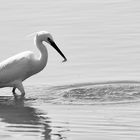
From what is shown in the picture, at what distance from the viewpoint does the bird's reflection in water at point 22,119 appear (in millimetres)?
11570

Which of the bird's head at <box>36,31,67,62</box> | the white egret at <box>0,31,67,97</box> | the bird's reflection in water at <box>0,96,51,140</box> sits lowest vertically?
the bird's reflection in water at <box>0,96,51,140</box>

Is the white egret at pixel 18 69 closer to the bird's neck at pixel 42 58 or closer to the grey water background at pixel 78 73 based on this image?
the bird's neck at pixel 42 58

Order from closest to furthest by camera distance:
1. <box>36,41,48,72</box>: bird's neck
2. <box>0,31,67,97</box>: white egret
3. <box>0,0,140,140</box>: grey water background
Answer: <box>0,0,140,140</box>: grey water background → <box>0,31,67,97</box>: white egret → <box>36,41,48,72</box>: bird's neck

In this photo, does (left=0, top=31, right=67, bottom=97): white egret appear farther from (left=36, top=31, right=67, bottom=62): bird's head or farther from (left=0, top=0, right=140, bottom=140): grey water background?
(left=36, top=31, right=67, bottom=62): bird's head

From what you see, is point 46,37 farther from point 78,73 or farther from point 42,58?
point 78,73

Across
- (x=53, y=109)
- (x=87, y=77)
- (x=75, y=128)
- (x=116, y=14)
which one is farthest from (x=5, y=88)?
(x=116, y=14)

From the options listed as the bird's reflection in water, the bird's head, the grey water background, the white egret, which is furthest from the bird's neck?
the bird's reflection in water

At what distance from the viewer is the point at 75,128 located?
11.6 metres

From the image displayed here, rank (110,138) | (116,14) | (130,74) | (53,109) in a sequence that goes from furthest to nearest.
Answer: (116,14) → (130,74) → (53,109) → (110,138)

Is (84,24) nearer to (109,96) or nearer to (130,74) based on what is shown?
(130,74)

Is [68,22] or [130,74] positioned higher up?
[68,22]

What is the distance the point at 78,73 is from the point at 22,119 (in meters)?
2.98

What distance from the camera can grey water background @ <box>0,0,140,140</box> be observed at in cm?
1178

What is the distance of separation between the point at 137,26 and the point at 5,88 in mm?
4630
